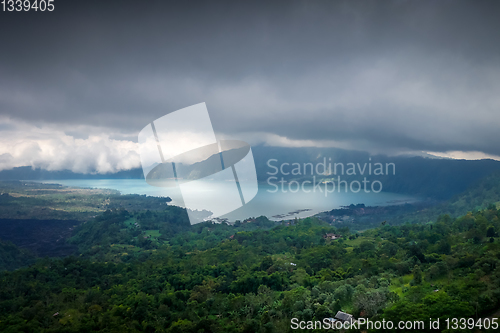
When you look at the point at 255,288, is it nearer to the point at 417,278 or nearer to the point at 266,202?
the point at 417,278

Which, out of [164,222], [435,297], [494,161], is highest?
[494,161]

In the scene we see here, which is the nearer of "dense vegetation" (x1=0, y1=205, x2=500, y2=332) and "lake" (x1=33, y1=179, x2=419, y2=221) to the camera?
"dense vegetation" (x1=0, y1=205, x2=500, y2=332)

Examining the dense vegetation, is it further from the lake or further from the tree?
the lake

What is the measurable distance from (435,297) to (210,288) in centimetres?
697

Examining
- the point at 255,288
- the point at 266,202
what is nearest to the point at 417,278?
the point at 255,288

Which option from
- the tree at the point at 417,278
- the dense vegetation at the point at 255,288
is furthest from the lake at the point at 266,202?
the tree at the point at 417,278

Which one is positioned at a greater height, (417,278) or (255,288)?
(417,278)

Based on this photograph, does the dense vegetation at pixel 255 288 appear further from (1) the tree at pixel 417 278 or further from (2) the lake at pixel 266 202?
(2) the lake at pixel 266 202

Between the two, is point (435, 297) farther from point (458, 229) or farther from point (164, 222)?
point (164, 222)

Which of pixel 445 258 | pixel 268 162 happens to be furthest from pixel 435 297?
pixel 268 162

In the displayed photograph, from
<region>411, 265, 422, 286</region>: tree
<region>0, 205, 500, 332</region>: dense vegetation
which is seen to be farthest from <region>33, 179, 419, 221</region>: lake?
<region>411, 265, 422, 286</region>: tree

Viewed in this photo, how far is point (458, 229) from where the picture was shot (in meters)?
17.2

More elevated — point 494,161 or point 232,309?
point 494,161

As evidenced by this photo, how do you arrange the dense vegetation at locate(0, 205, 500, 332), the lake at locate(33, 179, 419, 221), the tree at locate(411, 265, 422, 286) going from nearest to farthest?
the dense vegetation at locate(0, 205, 500, 332)
the tree at locate(411, 265, 422, 286)
the lake at locate(33, 179, 419, 221)
